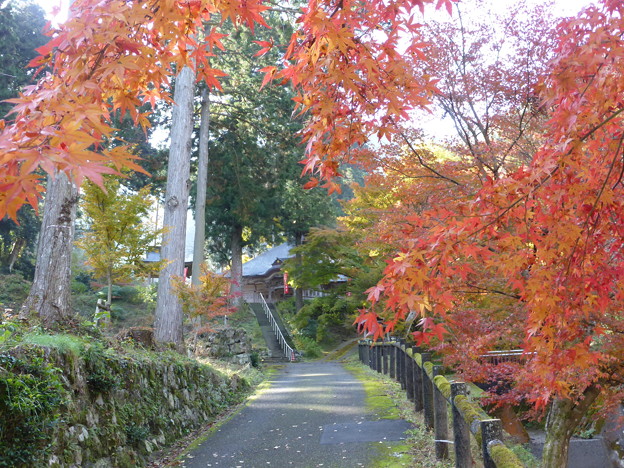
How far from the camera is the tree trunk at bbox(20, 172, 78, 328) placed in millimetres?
7102

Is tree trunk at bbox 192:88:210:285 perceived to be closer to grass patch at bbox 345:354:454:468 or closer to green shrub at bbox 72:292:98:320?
green shrub at bbox 72:292:98:320

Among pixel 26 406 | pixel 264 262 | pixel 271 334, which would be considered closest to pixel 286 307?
pixel 271 334

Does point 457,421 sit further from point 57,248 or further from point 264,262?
point 264,262

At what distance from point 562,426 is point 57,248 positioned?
677cm

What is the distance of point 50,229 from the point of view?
731cm

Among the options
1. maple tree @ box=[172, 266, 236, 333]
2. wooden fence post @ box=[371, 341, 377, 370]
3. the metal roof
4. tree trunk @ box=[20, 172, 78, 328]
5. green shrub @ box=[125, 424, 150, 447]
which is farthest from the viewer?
the metal roof

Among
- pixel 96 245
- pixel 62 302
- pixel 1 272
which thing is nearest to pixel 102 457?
pixel 62 302

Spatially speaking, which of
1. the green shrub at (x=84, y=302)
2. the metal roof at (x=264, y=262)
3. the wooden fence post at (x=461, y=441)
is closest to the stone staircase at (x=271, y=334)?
the metal roof at (x=264, y=262)

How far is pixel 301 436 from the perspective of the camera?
20.9 feet

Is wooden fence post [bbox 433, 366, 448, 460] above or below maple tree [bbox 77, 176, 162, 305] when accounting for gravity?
below

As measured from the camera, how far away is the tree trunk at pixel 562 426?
17.9 ft

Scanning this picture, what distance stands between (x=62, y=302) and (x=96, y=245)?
6.70 meters

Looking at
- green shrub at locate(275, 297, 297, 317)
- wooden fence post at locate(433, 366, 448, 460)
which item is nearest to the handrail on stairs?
green shrub at locate(275, 297, 297, 317)

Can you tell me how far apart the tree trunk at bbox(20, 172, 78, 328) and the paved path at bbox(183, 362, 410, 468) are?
2.89m
